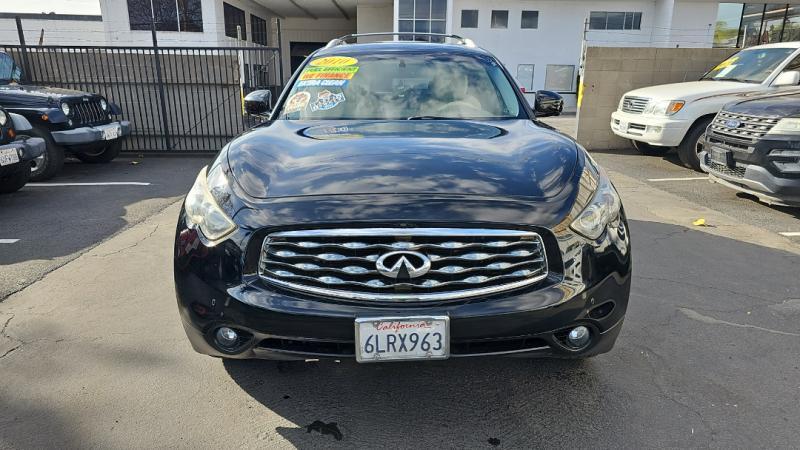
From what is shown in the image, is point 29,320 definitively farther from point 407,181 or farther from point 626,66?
point 626,66

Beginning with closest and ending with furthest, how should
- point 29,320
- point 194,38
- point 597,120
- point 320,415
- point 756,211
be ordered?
point 320,415, point 29,320, point 756,211, point 597,120, point 194,38

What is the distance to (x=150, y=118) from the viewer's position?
9.99m

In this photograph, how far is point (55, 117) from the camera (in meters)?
7.46

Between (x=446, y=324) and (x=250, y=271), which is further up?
(x=250, y=271)

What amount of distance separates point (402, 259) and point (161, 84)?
923 centimetres

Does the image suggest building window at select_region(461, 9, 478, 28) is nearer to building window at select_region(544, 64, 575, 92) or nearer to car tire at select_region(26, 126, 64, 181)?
building window at select_region(544, 64, 575, 92)

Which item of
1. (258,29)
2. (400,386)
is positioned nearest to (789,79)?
(400,386)

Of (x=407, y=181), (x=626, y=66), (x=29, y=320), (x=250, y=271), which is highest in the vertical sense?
(x=626, y=66)

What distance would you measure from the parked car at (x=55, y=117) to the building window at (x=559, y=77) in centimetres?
1977

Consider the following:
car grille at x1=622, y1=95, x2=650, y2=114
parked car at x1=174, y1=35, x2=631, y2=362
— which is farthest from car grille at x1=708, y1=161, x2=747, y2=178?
parked car at x1=174, y1=35, x2=631, y2=362

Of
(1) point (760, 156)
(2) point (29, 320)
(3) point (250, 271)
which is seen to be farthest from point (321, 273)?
(1) point (760, 156)

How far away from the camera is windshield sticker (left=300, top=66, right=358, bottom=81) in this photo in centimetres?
352

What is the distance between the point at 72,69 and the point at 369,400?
9.91m

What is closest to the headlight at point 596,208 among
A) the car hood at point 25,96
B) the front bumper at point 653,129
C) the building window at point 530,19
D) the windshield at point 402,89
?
the windshield at point 402,89
